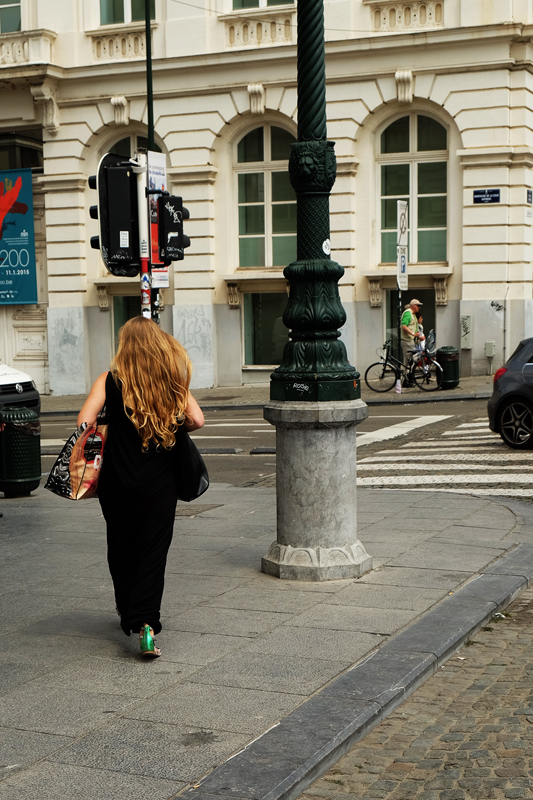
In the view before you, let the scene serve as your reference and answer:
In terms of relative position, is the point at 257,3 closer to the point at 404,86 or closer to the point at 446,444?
the point at 404,86

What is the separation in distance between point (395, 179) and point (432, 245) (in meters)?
1.73

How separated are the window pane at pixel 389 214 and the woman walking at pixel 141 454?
20.3 metres

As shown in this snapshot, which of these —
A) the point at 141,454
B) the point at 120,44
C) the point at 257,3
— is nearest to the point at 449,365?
the point at 257,3

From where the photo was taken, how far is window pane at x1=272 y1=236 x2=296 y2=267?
25.8 metres

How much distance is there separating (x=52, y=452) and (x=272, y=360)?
1172cm

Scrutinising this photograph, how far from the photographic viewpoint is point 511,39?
22953mm

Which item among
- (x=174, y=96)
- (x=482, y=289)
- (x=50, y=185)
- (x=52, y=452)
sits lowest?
(x=52, y=452)

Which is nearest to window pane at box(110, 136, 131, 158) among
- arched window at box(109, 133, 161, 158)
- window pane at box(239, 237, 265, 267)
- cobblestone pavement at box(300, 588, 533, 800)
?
arched window at box(109, 133, 161, 158)

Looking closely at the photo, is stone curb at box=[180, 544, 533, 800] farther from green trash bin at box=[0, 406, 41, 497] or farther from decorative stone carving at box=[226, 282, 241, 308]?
decorative stone carving at box=[226, 282, 241, 308]

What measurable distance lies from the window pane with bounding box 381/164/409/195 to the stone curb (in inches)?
758

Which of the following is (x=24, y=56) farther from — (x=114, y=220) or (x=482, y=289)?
(x=114, y=220)

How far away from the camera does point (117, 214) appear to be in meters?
10.8

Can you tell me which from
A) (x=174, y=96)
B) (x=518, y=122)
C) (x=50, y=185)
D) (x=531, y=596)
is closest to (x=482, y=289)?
(x=518, y=122)

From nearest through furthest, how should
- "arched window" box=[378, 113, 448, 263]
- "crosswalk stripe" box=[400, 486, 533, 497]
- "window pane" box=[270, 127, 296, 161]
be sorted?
"crosswalk stripe" box=[400, 486, 533, 497] < "arched window" box=[378, 113, 448, 263] < "window pane" box=[270, 127, 296, 161]
